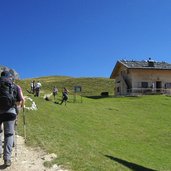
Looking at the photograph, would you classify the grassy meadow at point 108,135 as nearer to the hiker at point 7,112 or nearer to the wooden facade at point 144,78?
the hiker at point 7,112

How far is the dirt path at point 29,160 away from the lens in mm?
10398

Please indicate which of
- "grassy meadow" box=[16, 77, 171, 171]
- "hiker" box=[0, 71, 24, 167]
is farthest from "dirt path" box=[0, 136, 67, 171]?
"hiker" box=[0, 71, 24, 167]

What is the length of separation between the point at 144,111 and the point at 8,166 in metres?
31.8

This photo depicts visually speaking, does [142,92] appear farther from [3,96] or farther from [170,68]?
[3,96]

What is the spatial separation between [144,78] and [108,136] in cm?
4157

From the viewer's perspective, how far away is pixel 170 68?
6656 cm

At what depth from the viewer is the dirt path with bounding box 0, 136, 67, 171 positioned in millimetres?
10398

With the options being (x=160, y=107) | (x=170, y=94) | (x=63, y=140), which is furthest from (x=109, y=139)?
(x=170, y=94)

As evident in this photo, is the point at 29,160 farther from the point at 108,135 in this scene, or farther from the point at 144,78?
the point at 144,78

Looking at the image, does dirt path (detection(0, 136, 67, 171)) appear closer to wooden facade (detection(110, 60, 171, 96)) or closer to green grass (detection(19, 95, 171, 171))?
green grass (detection(19, 95, 171, 171))

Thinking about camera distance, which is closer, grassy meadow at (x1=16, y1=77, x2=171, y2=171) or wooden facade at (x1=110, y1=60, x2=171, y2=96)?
grassy meadow at (x1=16, y1=77, x2=171, y2=171)

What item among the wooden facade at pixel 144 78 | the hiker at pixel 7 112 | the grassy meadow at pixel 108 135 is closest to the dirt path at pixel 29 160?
the grassy meadow at pixel 108 135

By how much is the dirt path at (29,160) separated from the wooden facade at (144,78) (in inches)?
2006

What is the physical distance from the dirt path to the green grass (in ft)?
1.07
